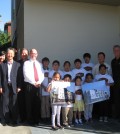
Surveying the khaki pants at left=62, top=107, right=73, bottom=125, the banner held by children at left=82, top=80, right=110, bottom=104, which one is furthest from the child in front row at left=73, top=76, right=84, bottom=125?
the khaki pants at left=62, top=107, right=73, bottom=125

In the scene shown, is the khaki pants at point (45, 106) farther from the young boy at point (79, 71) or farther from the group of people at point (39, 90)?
the young boy at point (79, 71)

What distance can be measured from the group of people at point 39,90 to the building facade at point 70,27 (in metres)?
1.23

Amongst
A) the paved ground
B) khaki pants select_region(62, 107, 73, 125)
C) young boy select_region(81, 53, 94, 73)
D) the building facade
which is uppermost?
the building facade

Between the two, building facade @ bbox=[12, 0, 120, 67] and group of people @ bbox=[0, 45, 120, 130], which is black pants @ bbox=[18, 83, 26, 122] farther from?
building facade @ bbox=[12, 0, 120, 67]

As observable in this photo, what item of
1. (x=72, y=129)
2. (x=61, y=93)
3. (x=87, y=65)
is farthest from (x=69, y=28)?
(x=72, y=129)

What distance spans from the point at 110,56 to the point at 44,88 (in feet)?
9.53

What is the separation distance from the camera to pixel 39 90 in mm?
8148

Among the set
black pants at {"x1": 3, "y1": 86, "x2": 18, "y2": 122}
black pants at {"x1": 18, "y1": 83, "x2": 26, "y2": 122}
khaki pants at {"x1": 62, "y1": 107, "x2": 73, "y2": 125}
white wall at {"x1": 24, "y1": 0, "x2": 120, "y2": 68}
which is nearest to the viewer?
khaki pants at {"x1": 62, "y1": 107, "x2": 73, "y2": 125}

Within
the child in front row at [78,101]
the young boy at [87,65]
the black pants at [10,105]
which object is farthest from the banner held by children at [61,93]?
the young boy at [87,65]

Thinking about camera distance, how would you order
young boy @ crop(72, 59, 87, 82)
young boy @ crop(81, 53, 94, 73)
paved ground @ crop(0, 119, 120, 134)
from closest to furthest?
1. paved ground @ crop(0, 119, 120, 134)
2. young boy @ crop(72, 59, 87, 82)
3. young boy @ crop(81, 53, 94, 73)

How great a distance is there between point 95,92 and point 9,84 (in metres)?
2.12

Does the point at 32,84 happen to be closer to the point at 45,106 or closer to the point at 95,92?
the point at 45,106

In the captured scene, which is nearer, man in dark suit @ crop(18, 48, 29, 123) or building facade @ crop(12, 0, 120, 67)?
man in dark suit @ crop(18, 48, 29, 123)

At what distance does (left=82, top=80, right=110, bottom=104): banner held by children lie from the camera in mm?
8117
